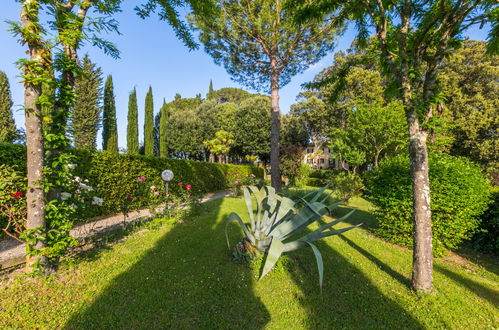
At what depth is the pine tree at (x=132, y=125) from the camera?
26562mm

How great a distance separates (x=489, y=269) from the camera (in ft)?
13.6

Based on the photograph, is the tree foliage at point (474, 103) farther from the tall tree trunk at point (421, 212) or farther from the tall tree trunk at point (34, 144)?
the tall tree trunk at point (34, 144)

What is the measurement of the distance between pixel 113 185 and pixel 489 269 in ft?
34.3

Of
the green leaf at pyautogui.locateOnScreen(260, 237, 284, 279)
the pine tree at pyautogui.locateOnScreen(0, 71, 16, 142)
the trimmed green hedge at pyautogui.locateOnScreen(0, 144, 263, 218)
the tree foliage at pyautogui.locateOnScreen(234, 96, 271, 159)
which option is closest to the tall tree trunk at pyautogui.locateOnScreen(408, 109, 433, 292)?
the green leaf at pyautogui.locateOnScreen(260, 237, 284, 279)

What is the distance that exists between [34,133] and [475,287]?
7.27 metres

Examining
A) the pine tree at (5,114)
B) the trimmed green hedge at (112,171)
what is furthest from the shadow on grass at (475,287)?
the pine tree at (5,114)

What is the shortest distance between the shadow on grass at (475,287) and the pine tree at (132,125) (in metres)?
29.6

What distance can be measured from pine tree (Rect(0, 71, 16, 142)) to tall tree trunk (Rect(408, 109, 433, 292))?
26607mm

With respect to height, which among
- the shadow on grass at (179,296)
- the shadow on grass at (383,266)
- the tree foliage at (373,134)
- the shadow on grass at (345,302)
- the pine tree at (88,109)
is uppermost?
the pine tree at (88,109)

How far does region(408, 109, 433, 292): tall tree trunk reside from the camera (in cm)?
296

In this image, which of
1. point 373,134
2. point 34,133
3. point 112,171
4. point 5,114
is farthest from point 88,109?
point 373,134

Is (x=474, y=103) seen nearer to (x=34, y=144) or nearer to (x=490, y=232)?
(x=490, y=232)

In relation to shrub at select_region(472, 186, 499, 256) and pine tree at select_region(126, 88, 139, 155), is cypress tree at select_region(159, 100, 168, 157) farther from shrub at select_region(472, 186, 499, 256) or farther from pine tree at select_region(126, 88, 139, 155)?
shrub at select_region(472, 186, 499, 256)

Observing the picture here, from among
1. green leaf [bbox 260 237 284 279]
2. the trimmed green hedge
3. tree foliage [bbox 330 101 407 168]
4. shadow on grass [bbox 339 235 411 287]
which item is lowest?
shadow on grass [bbox 339 235 411 287]
